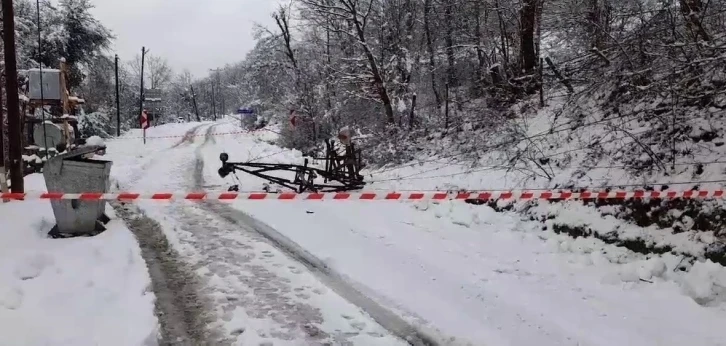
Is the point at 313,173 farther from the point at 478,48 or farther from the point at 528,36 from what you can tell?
the point at 478,48

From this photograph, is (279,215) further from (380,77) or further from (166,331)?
(380,77)

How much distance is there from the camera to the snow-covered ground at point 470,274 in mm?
4785

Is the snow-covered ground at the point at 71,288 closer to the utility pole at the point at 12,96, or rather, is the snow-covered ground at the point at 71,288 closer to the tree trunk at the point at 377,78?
the utility pole at the point at 12,96

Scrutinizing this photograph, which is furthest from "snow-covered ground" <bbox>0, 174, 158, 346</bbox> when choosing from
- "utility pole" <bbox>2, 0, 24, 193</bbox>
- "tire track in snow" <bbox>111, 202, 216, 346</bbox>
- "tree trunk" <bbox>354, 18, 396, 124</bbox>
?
"tree trunk" <bbox>354, 18, 396, 124</bbox>

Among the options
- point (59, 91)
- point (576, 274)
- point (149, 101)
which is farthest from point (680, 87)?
point (149, 101)

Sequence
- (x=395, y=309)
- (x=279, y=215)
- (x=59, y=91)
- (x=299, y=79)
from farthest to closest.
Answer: (x=299, y=79) < (x=59, y=91) < (x=279, y=215) < (x=395, y=309)

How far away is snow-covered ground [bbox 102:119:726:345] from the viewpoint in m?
4.79

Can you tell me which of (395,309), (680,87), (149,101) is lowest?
(395,309)

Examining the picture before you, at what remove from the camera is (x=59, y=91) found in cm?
1616

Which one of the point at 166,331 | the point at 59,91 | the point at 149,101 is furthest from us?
the point at 149,101

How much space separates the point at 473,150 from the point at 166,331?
29.1ft

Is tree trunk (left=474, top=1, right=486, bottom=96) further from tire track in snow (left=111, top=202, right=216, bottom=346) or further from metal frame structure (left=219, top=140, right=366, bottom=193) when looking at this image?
tire track in snow (left=111, top=202, right=216, bottom=346)

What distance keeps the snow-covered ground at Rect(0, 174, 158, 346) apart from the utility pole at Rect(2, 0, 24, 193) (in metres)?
1.91

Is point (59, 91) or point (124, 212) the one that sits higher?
point (59, 91)
